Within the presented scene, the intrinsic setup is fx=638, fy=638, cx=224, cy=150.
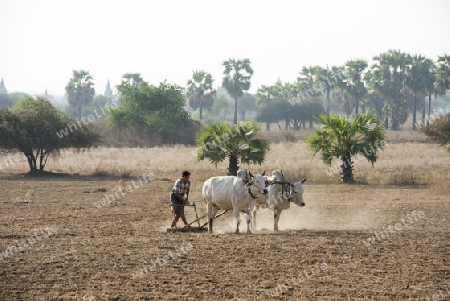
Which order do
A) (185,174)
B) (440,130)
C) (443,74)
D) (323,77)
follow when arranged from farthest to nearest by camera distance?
(323,77) < (443,74) < (440,130) < (185,174)

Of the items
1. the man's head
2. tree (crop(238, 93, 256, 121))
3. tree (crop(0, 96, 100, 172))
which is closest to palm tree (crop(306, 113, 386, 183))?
tree (crop(0, 96, 100, 172))

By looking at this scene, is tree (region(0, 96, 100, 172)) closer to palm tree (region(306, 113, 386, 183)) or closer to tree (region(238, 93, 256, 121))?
palm tree (region(306, 113, 386, 183))

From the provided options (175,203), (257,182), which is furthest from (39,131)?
(257,182)

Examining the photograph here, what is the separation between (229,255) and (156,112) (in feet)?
178

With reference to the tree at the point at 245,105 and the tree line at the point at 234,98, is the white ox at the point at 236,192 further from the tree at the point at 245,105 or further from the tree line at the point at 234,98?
the tree at the point at 245,105

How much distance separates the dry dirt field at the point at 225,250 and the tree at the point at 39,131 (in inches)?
401

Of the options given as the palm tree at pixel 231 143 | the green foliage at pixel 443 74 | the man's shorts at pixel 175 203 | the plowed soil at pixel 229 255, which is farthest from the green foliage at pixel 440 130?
the green foliage at pixel 443 74

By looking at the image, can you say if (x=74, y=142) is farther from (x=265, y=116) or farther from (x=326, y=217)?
(x=265, y=116)

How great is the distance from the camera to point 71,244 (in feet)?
53.1

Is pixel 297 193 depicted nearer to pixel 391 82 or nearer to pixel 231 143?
pixel 231 143

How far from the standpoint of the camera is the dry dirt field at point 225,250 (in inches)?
456

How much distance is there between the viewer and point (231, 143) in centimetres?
3384

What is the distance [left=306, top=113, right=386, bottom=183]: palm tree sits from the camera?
34.5 meters

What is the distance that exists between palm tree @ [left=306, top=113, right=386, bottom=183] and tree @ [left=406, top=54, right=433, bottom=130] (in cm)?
6241
